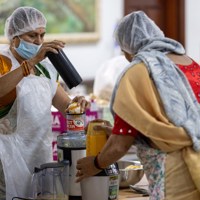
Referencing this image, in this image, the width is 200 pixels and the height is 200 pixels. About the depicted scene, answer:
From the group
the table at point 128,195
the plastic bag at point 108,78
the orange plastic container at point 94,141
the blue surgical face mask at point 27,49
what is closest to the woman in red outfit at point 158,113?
the orange plastic container at point 94,141

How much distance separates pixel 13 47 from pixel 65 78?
0.35 m

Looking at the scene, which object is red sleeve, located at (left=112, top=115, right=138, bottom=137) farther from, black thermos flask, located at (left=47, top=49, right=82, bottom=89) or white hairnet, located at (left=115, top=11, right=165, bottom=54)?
black thermos flask, located at (left=47, top=49, right=82, bottom=89)

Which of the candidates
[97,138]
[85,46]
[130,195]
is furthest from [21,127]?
[85,46]

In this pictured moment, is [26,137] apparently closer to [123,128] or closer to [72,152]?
[72,152]

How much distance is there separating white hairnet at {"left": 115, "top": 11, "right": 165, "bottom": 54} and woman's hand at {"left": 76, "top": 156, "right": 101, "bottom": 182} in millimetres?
450

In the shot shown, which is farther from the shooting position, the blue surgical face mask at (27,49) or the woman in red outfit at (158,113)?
the blue surgical face mask at (27,49)

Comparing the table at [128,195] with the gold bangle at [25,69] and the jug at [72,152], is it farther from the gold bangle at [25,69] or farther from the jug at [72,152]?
the gold bangle at [25,69]

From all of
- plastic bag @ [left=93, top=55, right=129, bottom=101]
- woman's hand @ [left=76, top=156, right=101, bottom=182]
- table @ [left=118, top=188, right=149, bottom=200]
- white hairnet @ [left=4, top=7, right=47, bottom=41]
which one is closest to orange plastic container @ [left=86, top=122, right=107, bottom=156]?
woman's hand @ [left=76, top=156, right=101, bottom=182]

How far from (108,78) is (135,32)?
7.81 feet

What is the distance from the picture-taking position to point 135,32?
2299 mm

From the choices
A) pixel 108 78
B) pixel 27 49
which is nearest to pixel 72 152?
pixel 27 49

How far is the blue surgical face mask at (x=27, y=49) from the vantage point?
2.75 metres

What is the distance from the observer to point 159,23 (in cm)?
733

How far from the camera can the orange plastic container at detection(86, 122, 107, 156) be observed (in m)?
2.51
